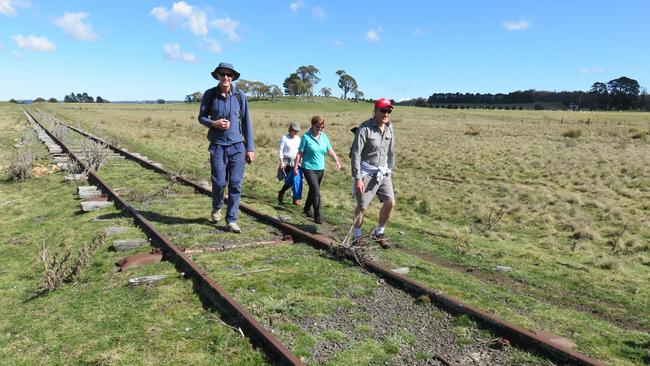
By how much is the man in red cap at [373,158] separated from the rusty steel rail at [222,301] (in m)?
2.08

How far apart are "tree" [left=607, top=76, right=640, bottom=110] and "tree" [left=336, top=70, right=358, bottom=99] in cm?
8065

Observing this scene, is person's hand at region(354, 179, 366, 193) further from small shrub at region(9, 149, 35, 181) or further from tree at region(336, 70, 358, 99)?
tree at region(336, 70, 358, 99)

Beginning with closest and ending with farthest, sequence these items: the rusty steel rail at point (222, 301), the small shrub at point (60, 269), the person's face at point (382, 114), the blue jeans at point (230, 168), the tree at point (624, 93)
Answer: the rusty steel rail at point (222, 301) < the small shrub at point (60, 269) < the person's face at point (382, 114) < the blue jeans at point (230, 168) < the tree at point (624, 93)

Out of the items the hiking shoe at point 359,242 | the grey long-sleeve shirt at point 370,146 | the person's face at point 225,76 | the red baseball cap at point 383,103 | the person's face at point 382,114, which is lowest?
the hiking shoe at point 359,242

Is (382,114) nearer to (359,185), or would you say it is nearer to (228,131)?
(359,185)

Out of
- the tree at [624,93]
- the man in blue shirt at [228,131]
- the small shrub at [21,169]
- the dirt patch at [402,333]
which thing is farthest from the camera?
the tree at [624,93]

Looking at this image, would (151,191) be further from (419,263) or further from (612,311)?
(612,311)

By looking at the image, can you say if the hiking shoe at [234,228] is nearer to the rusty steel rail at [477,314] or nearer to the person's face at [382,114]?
the rusty steel rail at [477,314]

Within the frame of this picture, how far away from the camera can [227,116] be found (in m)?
7.31

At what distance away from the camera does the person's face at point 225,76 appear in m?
7.02

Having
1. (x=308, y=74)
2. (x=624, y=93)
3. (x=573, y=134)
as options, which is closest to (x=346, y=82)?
(x=308, y=74)

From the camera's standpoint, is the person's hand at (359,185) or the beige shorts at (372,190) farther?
the beige shorts at (372,190)

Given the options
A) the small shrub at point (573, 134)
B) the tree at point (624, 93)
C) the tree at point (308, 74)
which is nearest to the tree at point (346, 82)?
the tree at point (308, 74)

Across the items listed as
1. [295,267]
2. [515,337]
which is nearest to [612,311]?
[515,337]
